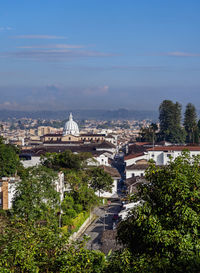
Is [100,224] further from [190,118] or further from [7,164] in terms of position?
[190,118]

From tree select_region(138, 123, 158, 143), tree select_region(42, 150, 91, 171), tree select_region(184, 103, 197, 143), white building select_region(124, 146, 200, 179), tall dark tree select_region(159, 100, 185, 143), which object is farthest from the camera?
tree select_region(138, 123, 158, 143)

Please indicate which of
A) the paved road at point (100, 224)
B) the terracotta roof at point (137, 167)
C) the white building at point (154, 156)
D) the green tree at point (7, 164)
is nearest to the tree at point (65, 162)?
the green tree at point (7, 164)

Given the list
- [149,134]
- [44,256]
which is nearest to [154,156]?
[149,134]

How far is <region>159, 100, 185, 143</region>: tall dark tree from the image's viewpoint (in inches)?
2827

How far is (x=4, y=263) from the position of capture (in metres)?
9.39

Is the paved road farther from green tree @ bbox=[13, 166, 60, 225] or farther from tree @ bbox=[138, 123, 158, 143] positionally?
tree @ bbox=[138, 123, 158, 143]

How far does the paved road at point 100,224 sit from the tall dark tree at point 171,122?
36235 millimetres

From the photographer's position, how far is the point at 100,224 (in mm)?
29688

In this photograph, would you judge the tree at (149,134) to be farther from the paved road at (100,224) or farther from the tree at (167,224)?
the tree at (167,224)

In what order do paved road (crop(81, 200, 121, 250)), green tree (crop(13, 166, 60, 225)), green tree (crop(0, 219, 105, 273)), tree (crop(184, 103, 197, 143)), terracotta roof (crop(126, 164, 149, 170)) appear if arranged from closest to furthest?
green tree (crop(0, 219, 105, 273)), green tree (crop(13, 166, 60, 225)), paved road (crop(81, 200, 121, 250)), terracotta roof (crop(126, 164, 149, 170)), tree (crop(184, 103, 197, 143))

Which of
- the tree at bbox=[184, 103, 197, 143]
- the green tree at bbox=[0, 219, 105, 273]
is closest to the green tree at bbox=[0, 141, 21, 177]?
the green tree at bbox=[0, 219, 105, 273]

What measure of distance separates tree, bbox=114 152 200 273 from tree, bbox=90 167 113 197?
2543cm

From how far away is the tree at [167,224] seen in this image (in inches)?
370

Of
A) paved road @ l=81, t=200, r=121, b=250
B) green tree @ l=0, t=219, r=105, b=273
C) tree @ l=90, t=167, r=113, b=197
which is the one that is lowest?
paved road @ l=81, t=200, r=121, b=250
